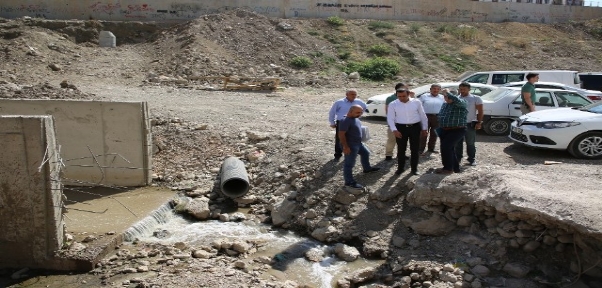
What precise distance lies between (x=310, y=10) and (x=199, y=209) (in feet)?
92.1

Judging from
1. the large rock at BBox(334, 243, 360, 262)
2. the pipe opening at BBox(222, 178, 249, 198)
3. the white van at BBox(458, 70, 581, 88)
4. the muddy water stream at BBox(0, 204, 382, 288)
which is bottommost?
the muddy water stream at BBox(0, 204, 382, 288)

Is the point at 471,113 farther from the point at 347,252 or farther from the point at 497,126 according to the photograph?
the point at 497,126

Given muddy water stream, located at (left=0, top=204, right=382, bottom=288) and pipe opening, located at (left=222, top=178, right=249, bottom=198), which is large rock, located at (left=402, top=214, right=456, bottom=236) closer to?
muddy water stream, located at (left=0, top=204, right=382, bottom=288)

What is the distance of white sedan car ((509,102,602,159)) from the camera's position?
10.5 metres

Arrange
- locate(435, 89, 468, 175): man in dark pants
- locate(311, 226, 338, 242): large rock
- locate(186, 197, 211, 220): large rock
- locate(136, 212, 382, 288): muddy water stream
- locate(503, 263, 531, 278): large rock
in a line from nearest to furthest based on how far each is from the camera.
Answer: locate(503, 263, 531, 278): large rock → locate(136, 212, 382, 288): muddy water stream → locate(435, 89, 468, 175): man in dark pants → locate(311, 226, 338, 242): large rock → locate(186, 197, 211, 220): large rock

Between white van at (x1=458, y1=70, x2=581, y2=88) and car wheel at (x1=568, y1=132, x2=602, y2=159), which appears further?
white van at (x1=458, y1=70, x2=581, y2=88)

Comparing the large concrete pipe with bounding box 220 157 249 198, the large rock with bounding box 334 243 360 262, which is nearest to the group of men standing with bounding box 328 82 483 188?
the large rock with bounding box 334 243 360 262

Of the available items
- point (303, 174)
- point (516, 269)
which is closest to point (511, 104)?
point (303, 174)

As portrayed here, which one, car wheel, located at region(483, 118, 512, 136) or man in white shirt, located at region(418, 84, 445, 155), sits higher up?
man in white shirt, located at region(418, 84, 445, 155)

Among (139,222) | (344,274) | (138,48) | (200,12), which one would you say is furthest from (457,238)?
(200,12)

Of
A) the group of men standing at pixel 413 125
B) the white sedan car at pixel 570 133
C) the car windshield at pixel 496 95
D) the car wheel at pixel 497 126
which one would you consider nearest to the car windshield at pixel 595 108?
the white sedan car at pixel 570 133

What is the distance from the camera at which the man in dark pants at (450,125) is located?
850 cm

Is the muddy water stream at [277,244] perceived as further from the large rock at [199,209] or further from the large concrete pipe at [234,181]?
the large concrete pipe at [234,181]

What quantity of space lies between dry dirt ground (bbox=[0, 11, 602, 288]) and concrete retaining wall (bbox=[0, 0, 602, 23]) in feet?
10.1
